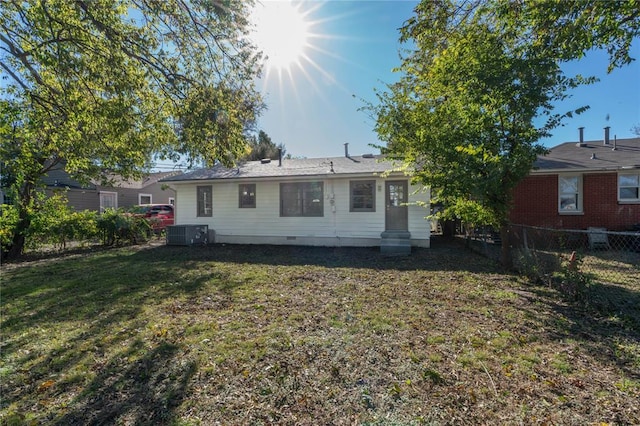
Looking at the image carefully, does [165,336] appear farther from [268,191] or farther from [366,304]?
[268,191]

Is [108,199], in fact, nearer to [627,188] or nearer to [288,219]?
[288,219]

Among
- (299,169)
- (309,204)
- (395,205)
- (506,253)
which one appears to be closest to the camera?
(506,253)

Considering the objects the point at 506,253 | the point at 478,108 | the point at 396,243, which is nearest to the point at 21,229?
the point at 396,243

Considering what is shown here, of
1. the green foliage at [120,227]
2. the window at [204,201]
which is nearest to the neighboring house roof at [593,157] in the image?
the window at [204,201]

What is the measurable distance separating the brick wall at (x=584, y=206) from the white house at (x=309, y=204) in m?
4.43

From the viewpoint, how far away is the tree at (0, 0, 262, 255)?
549 cm

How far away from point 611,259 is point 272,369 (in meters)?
10.2

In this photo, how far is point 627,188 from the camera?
1110 centimetres

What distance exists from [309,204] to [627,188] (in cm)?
1116

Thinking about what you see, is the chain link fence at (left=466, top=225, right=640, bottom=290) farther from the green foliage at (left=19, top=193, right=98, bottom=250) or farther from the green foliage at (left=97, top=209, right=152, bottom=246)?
the green foliage at (left=19, top=193, right=98, bottom=250)

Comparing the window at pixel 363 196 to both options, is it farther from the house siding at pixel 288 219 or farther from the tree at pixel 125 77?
the tree at pixel 125 77

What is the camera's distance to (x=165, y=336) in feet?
12.9

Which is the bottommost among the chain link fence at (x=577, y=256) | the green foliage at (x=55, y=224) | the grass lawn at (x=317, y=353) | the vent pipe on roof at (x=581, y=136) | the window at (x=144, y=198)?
the grass lawn at (x=317, y=353)

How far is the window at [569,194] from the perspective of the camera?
1144 centimetres
